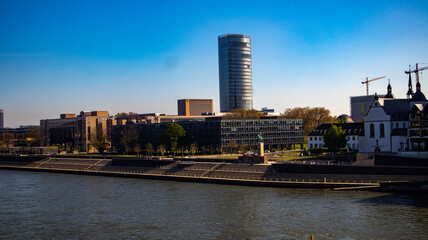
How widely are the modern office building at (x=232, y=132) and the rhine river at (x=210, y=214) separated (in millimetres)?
55205

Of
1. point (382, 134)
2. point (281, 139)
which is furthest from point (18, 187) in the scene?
point (281, 139)

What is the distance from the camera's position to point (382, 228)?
4669 cm

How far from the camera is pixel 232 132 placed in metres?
136

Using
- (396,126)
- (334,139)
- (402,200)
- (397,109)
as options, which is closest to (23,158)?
(334,139)

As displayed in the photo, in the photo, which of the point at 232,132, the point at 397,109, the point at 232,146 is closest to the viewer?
the point at 397,109

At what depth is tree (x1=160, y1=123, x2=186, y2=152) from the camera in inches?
5175

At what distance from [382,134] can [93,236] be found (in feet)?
235

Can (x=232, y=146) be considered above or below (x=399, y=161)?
above

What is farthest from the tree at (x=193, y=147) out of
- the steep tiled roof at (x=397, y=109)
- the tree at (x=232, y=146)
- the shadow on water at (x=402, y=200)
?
the shadow on water at (x=402, y=200)

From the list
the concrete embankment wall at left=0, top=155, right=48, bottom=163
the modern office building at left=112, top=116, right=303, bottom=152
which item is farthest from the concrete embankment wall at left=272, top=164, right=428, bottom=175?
the concrete embankment wall at left=0, top=155, right=48, bottom=163

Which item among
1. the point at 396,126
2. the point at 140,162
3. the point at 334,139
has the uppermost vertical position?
the point at 396,126

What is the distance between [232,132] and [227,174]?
1917 inches

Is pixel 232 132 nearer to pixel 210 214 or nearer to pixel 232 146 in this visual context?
pixel 232 146

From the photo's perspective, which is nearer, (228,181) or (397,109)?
(228,181)
